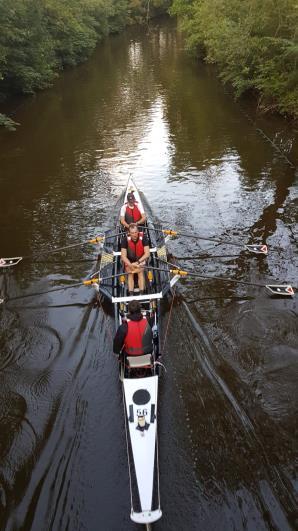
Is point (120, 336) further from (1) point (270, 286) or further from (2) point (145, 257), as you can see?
(1) point (270, 286)

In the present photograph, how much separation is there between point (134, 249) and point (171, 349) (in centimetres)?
271

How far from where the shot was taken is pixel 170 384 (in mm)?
7723

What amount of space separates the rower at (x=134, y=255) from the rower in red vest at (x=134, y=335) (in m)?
2.13

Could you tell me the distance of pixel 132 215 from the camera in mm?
11828

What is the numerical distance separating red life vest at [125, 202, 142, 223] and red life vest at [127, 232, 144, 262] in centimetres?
198

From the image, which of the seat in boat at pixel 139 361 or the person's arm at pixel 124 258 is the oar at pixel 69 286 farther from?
the seat in boat at pixel 139 361

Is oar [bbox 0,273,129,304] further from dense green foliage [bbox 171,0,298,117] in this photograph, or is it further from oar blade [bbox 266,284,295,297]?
dense green foliage [bbox 171,0,298,117]

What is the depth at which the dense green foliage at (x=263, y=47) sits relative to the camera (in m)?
19.3

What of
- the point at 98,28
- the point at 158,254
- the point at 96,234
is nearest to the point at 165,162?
the point at 96,234

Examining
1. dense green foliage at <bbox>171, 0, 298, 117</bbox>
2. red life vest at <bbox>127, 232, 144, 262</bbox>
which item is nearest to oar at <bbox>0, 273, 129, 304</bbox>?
red life vest at <bbox>127, 232, 144, 262</bbox>

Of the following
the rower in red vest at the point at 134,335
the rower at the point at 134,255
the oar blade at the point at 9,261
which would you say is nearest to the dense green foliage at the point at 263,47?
the rower at the point at 134,255

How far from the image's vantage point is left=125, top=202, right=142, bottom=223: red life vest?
38.7 feet

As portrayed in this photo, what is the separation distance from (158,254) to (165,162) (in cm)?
906

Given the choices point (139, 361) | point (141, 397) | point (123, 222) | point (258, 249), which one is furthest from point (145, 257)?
point (141, 397)
